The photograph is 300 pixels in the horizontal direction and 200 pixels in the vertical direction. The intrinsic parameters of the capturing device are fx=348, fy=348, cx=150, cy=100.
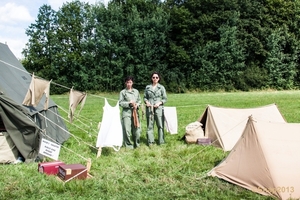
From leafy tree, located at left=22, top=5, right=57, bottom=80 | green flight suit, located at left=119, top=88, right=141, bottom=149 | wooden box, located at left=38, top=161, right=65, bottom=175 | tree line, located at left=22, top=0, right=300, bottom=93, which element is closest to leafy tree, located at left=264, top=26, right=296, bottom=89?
tree line, located at left=22, top=0, right=300, bottom=93

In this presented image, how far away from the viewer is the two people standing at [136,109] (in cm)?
760

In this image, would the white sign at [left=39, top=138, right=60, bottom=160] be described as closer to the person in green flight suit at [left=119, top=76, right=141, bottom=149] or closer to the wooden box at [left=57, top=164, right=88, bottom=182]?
the wooden box at [left=57, top=164, right=88, bottom=182]

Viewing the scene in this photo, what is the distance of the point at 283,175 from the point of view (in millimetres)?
4664

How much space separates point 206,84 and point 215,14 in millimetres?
6701

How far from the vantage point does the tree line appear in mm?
30750

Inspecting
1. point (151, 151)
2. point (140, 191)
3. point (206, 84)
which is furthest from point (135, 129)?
point (206, 84)

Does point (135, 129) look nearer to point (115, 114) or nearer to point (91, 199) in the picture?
point (115, 114)

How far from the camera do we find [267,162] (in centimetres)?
480

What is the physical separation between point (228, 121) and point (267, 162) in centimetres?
311

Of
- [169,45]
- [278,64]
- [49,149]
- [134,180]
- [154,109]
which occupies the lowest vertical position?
[134,180]

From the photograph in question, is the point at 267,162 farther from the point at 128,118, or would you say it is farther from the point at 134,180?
the point at 128,118

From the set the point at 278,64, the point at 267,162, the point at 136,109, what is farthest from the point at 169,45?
the point at 267,162

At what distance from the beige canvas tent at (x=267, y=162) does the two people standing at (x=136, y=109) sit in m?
2.60

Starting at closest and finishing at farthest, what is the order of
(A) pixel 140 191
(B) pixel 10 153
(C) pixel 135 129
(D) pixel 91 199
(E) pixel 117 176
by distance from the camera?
(D) pixel 91 199 → (A) pixel 140 191 → (E) pixel 117 176 → (B) pixel 10 153 → (C) pixel 135 129
